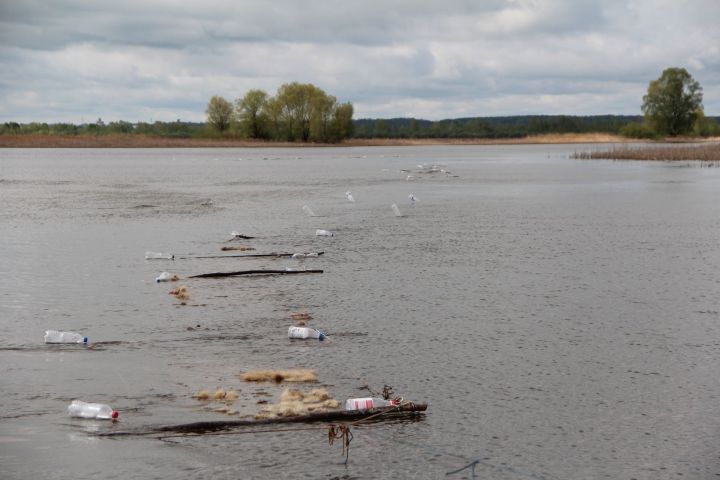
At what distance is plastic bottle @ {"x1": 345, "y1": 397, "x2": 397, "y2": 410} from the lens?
301 inches

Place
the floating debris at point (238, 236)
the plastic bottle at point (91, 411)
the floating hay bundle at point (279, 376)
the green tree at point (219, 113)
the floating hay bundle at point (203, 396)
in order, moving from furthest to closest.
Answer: the green tree at point (219, 113)
the floating debris at point (238, 236)
the floating hay bundle at point (279, 376)
the floating hay bundle at point (203, 396)
the plastic bottle at point (91, 411)

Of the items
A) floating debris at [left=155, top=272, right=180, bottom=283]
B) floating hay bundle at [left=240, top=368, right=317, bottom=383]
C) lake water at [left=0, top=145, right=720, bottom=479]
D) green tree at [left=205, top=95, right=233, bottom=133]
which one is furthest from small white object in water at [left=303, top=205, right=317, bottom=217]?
green tree at [left=205, top=95, right=233, bottom=133]

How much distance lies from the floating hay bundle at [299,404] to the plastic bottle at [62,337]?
350 cm

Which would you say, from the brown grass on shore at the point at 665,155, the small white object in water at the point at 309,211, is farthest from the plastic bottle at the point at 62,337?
the brown grass on shore at the point at 665,155

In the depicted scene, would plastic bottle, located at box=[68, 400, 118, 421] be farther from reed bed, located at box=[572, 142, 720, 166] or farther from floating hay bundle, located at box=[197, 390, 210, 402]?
reed bed, located at box=[572, 142, 720, 166]

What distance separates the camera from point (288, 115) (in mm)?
134000

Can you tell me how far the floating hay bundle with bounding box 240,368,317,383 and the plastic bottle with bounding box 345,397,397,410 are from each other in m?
1.11

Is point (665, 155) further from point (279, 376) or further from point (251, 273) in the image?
point (279, 376)

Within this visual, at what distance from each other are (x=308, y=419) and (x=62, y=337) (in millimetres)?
4351

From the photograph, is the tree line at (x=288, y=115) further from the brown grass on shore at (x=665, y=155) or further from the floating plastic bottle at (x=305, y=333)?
the floating plastic bottle at (x=305, y=333)

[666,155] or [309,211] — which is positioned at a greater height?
[666,155]

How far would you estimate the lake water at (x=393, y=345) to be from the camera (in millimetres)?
6809

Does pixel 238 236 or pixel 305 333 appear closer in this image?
pixel 305 333

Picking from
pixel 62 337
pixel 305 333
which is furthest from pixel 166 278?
pixel 305 333
